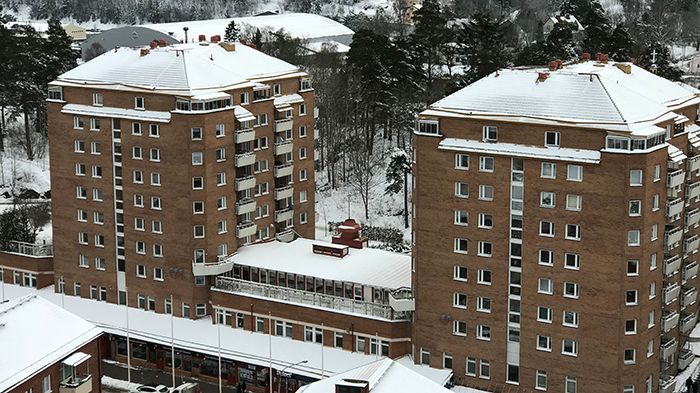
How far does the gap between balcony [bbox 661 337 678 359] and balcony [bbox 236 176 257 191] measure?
2556cm

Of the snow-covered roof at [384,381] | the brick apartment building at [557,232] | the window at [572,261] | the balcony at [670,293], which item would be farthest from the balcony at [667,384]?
the snow-covered roof at [384,381]

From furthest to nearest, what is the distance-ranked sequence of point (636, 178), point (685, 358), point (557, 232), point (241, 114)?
1. point (241, 114)
2. point (685, 358)
3. point (557, 232)
4. point (636, 178)

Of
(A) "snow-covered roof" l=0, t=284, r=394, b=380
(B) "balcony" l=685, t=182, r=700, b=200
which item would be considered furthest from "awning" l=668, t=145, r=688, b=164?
(A) "snow-covered roof" l=0, t=284, r=394, b=380

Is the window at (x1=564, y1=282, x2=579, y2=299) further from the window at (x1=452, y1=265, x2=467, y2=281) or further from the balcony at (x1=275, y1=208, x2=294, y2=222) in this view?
the balcony at (x1=275, y1=208, x2=294, y2=222)

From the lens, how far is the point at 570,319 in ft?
178

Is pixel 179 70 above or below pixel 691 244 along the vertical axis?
above

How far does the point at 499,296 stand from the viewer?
56031 millimetres

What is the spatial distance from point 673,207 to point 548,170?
6.22 m

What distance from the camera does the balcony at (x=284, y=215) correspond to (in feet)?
234

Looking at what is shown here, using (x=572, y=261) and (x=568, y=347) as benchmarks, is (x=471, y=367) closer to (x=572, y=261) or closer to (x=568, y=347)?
(x=568, y=347)

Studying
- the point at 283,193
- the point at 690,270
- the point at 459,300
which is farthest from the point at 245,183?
the point at 690,270

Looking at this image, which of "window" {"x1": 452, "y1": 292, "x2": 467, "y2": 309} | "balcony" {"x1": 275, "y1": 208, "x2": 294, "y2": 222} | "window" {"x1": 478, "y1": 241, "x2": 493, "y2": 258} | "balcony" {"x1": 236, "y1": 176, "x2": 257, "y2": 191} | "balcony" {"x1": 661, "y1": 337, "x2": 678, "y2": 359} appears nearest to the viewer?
"balcony" {"x1": 661, "y1": 337, "x2": 678, "y2": 359}

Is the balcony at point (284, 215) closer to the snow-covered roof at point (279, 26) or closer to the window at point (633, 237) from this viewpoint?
the window at point (633, 237)

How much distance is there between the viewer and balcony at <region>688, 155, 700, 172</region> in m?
56.4
